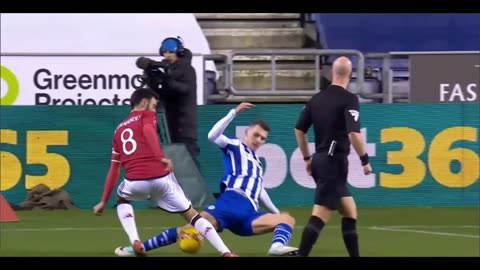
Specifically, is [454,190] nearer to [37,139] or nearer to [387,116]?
[387,116]

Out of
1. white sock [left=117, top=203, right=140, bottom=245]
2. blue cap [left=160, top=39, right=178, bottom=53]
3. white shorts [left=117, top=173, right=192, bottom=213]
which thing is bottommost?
white sock [left=117, top=203, right=140, bottom=245]

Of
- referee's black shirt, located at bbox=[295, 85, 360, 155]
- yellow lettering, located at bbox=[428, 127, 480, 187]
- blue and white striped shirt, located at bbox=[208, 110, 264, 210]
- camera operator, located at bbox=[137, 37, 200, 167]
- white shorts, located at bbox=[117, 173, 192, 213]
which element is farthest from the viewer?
yellow lettering, located at bbox=[428, 127, 480, 187]

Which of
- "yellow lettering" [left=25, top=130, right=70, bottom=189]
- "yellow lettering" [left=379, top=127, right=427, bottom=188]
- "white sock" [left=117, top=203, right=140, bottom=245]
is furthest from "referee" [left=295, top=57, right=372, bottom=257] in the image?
"yellow lettering" [left=25, top=130, right=70, bottom=189]

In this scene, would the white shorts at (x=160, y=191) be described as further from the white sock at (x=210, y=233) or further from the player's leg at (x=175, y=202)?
the white sock at (x=210, y=233)

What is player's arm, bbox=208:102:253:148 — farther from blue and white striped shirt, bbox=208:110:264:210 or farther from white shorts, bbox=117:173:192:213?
white shorts, bbox=117:173:192:213

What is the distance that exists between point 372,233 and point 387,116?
13.3 feet

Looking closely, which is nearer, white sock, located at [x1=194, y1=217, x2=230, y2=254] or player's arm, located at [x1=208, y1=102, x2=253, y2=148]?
white sock, located at [x1=194, y1=217, x2=230, y2=254]

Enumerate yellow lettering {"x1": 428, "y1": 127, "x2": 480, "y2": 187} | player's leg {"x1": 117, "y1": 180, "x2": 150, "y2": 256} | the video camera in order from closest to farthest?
1. player's leg {"x1": 117, "y1": 180, "x2": 150, "y2": 256}
2. the video camera
3. yellow lettering {"x1": 428, "y1": 127, "x2": 480, "y2": 187}

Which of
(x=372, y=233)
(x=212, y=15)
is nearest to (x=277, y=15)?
(x=212, y=15)

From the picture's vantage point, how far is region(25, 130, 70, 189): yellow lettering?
18641 mm

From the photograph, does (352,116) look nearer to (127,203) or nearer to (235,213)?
(235,213)

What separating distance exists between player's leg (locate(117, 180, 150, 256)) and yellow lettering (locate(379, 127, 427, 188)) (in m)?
7.09

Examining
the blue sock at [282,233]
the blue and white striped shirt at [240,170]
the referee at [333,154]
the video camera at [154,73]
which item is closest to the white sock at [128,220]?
the blue and white striped shirt at [240,170]

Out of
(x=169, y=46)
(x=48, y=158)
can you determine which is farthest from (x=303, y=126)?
(x=48, y=158)
